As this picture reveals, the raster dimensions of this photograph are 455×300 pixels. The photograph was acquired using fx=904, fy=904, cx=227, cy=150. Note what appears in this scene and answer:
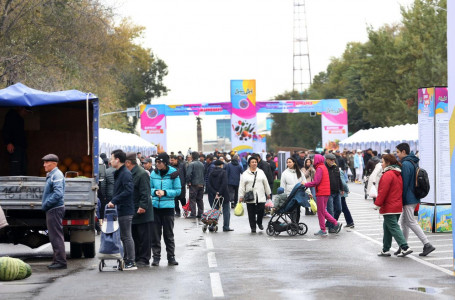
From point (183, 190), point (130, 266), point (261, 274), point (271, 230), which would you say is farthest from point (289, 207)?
point (183, 190)

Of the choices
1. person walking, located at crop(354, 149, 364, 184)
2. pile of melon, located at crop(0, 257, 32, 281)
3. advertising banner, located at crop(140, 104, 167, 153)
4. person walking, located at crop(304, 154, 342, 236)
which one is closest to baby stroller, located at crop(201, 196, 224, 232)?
person walking, located at crop(304, 154, 342, 236)

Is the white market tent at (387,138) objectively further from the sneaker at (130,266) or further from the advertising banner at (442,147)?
the sneaker at (130,266)

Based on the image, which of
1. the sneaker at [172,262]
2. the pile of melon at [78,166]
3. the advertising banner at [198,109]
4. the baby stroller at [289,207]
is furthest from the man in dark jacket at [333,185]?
the advertising banner at [198,109]

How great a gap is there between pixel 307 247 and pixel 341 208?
156 inches

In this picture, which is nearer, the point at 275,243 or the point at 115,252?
the point at 115,252

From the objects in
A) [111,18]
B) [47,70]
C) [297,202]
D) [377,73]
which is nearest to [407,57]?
[377,73]

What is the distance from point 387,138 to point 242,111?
675 inches

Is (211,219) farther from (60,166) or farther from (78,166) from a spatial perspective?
(60,166)

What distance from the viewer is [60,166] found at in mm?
18703

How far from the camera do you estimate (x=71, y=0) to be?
A: 4259 centimetres

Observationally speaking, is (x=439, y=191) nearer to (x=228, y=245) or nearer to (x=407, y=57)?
(x=228, y=245)

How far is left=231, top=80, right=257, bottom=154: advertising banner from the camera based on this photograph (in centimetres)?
6619

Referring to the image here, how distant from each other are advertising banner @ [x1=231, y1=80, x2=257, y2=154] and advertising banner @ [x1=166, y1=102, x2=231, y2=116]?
7.24 feet

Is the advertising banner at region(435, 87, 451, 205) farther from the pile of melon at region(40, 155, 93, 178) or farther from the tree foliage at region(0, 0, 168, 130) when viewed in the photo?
the tree foliage at region(0, 0, 168, 130)
